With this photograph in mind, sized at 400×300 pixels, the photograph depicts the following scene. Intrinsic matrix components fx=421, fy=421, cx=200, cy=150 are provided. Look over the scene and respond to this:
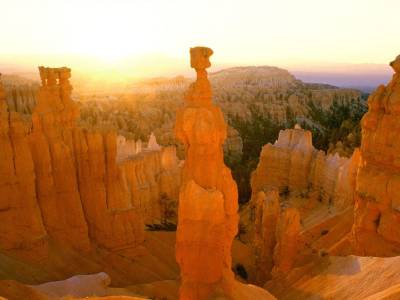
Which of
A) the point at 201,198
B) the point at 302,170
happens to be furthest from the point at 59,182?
the point at 302,170

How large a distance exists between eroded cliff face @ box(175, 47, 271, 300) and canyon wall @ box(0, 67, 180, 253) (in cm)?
705

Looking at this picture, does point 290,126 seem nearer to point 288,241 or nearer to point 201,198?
point 288,241

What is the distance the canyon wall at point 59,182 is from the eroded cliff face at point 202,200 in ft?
23.1

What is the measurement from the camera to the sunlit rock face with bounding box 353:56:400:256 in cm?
1409

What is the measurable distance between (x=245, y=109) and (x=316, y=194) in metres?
50.7

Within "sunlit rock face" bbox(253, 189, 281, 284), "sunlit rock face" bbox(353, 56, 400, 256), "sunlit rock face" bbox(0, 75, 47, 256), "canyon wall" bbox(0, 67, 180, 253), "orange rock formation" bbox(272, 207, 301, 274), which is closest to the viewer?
"sunlit rock face" bbox(353, 56, 400, 256)

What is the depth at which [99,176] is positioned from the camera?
18.0 metres

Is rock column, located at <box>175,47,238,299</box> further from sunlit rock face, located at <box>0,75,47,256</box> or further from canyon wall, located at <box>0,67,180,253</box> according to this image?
canyon wall, located at <box>0,67,180,253</box>

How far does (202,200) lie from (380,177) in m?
7.33

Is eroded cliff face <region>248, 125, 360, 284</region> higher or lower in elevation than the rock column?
lower

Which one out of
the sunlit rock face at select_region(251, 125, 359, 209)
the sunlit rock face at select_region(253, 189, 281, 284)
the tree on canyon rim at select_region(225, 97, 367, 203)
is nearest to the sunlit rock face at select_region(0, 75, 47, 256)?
the sunlit rock face at select_region(253, 189, 281, 284)

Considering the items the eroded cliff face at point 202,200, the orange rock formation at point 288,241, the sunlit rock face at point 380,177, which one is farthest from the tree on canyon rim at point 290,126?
the eroded cliff face at point 202,200

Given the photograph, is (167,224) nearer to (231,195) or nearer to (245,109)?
(231,195)

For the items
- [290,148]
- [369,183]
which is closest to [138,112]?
[290,148]
